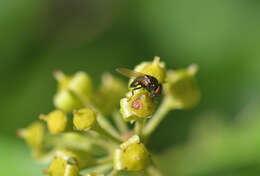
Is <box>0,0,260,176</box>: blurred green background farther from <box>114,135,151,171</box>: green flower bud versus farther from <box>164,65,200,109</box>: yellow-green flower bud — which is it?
<box>114,135,151,171</box>: green flower bud

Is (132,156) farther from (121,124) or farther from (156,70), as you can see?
(121,124)

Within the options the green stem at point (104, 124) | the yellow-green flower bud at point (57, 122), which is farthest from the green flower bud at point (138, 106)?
the yellow-green flower bud at point (57, 122)

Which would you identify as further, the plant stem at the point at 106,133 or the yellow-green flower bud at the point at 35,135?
the yellow-green flower bud at the point at 35,135

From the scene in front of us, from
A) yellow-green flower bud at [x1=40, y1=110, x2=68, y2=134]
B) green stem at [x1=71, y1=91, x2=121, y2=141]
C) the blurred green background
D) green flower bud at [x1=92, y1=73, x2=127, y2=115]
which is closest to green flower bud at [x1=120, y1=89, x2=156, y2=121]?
green stem at [x1=71, y1=91, x2=121, y2=141]

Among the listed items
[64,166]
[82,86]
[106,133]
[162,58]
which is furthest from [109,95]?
[162,58]

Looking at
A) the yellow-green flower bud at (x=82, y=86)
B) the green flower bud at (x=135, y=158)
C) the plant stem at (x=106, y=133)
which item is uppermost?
the yellow-green flower bud at (x=82, y=86)

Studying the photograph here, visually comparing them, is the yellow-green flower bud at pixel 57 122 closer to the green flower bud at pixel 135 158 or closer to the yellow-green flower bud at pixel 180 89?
the green flower bud at pixel 135 158
